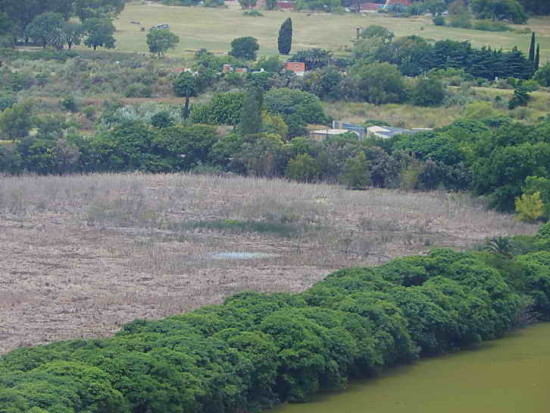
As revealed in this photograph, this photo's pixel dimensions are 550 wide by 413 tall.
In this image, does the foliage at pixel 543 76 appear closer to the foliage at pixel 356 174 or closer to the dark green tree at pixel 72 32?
the foliage at pixel 356 174

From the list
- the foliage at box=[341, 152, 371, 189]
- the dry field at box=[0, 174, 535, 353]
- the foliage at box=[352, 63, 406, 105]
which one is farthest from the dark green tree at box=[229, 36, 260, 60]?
the foliage at box=[341, 152, 371, 189]

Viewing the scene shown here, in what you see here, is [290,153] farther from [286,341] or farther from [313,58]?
[313,58]

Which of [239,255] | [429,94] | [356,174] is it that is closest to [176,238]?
[239,255]

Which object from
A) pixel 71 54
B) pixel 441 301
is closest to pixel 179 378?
pixel 441 301

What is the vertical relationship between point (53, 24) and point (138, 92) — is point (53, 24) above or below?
above

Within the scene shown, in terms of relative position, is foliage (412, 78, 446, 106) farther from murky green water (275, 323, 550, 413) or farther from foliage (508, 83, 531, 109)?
murky green water (275, 323, 550, 413)

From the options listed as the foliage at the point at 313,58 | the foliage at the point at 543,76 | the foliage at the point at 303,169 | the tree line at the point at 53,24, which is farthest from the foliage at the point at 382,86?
the tree line at the point at 53,24

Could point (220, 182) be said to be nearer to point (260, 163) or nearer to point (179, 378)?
point (260, 163)
